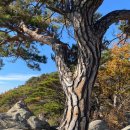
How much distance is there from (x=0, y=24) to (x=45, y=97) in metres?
16.2

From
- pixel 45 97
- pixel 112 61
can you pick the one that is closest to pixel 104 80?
pixel 112 61

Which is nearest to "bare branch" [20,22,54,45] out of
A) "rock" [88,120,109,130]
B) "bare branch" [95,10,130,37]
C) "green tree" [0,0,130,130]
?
"green tree" [0,0,130,130]

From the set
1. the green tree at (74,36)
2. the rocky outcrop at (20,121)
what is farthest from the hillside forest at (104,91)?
the green tree at (74,36)

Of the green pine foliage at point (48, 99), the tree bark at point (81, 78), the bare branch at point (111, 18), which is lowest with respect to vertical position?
the tree bark at point (81, 78)

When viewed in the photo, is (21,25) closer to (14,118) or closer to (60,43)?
(60,43)

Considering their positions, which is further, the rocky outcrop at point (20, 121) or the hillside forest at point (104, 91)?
the hillside forest at point (104, 91)

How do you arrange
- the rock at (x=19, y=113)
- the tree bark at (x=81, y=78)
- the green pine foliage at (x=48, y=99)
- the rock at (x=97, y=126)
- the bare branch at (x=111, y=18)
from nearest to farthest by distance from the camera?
the tree bark at (x=81, y=78), the bare branch at (x=111, y=18), the rock at (x=19, y=113), the rock at (x=97, y=126), the green pine foliage at (x=48, y=99)

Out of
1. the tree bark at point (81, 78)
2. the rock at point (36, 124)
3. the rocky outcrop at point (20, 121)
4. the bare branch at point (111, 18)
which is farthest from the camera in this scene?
the rock at point (36, 124)

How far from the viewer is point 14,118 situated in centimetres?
1479

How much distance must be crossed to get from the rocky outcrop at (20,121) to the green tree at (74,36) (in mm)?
2969

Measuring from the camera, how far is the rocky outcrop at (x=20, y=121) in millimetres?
14203

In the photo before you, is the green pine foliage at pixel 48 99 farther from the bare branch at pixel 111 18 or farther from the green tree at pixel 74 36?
the bare branch at pixel 111 18

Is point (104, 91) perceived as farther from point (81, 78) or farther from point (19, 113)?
point (81, 78)

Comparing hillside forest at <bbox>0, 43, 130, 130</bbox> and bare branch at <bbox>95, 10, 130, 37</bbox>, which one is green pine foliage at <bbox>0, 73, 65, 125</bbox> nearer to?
hillside forest at <bbox>0, 43, 130, 130</bbox>
